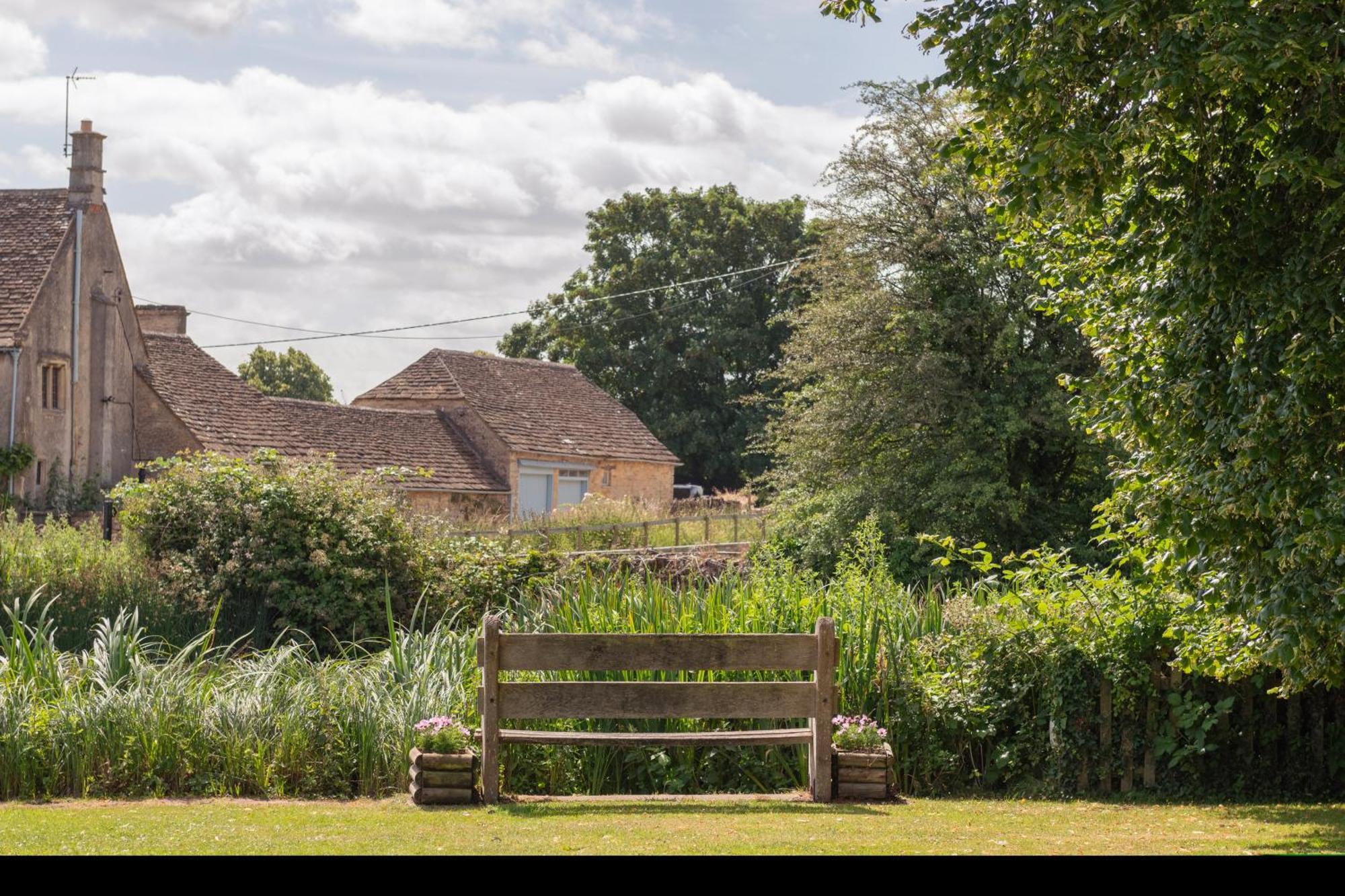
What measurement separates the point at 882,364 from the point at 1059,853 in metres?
17.9

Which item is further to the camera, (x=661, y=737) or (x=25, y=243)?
(x=25, y=243)

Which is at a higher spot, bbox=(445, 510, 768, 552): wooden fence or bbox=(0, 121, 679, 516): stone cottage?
bbox=(0, 121, 679, 516): stone cottage

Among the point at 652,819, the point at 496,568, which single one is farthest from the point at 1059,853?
the point at 496,568

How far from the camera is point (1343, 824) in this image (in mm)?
9008

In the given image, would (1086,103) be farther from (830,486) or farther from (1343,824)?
(830,486)

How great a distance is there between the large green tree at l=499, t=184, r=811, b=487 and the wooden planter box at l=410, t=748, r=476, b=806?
46.4 meters

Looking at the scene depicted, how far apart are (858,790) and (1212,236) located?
14.3ft

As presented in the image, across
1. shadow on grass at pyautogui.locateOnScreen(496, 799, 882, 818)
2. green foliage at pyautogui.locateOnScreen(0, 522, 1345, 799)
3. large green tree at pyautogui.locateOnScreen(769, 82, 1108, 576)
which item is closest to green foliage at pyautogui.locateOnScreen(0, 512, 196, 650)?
green foliage at pyautogui.locateOnScreen(0, 522, 1345, 799)

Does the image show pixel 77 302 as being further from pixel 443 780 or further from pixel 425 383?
pixel 443 780

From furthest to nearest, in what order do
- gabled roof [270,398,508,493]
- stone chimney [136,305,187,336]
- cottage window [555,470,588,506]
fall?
cottage window [555,470,588,506], stone chimney [136,305,187,336], gabled roof [270,398,508,493]

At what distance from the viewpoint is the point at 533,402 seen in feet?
154

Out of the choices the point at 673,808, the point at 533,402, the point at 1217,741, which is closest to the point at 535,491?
the point at 533,402

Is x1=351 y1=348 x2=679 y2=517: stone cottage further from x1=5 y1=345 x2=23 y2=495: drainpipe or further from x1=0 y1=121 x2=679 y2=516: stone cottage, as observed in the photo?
x1=5 y1=345 x2=23 y2=495: drainpipe

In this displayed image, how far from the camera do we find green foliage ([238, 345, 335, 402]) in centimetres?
7388
